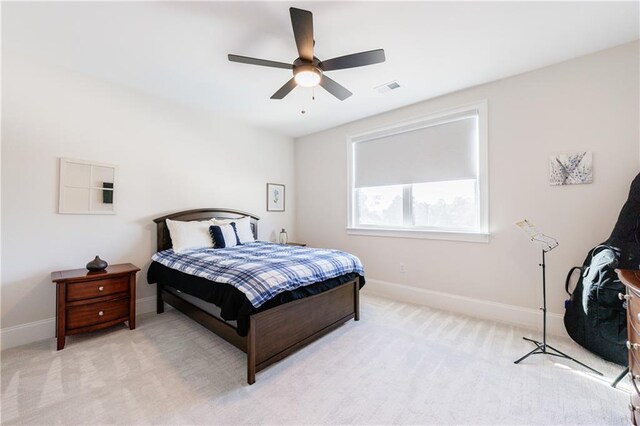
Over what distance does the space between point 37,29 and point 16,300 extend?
7.99 feet

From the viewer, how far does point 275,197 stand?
4.88m

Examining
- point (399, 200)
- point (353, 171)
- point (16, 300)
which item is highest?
point (353, 171)

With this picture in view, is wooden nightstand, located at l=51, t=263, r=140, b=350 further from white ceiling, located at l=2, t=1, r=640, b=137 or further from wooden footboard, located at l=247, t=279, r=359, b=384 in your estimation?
white ceiling, located at l=2, t=1, r=640, b=137

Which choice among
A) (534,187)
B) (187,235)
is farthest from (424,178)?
(187,235)

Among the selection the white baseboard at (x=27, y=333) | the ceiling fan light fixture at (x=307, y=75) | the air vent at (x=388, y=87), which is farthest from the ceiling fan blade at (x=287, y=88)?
the white baseboard at (x=27, y=333)

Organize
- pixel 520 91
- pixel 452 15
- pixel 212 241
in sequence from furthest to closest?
pixel 212 241
pixel 520 91
pixel 452 15

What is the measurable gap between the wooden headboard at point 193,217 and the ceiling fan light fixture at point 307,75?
240 cm

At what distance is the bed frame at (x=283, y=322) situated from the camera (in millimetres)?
1963

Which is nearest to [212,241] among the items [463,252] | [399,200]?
[399,200]

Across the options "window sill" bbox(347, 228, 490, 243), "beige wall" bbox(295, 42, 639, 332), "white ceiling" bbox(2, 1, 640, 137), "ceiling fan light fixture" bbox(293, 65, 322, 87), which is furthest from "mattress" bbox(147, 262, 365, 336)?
"white ceiling" bbox(2, 1, 640, 137)

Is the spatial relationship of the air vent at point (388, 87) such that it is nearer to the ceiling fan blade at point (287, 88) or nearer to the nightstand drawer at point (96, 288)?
the ceiling fan blade at point (287, 88)

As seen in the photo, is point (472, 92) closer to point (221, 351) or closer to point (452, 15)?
point (452, 15)

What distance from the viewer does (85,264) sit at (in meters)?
2.85

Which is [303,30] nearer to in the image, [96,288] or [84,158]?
[84,158]
